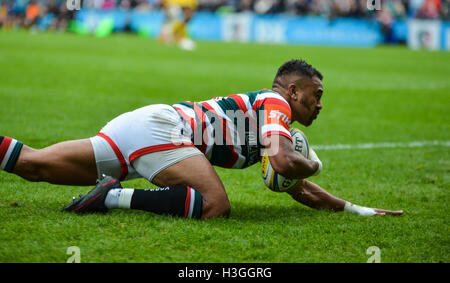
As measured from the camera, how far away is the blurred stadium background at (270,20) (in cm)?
3155

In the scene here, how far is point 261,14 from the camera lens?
116 feet

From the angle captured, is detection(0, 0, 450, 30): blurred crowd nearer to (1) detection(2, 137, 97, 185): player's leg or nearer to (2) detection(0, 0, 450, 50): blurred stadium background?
(2) detection(0, 0, 450, 50): blurred stadium background

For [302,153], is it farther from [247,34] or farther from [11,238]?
[247,34]

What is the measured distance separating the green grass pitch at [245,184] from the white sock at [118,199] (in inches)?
3.0

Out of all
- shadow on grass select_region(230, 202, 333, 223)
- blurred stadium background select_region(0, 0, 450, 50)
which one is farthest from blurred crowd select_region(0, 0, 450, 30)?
shadow on grass select_region(230, 202, 333, 223)

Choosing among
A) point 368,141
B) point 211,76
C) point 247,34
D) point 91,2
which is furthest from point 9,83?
point 91,2

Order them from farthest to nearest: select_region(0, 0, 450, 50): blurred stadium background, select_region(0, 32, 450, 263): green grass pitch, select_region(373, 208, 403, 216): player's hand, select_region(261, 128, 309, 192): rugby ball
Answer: select_region(0, 0, 450, 50): blurred stadium background, select_region(373, 208, 403, 216): player's hand, select_region(261, 128, 309, 192): rugby ball, select_region(0, 32, 450, 263): green grass pitch

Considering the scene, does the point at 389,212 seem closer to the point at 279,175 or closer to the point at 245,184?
the point at 279,175

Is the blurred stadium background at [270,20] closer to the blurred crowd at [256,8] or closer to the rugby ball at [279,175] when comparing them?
the blurred crowd at [256,8]

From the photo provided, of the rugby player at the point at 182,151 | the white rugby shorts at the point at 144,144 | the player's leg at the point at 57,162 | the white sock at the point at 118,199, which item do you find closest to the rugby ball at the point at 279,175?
the rugby player at the point at 182,151

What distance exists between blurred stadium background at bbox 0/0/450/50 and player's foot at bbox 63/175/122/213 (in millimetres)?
27019

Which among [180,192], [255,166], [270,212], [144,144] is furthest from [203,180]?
[255,166]

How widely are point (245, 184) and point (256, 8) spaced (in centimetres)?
3173

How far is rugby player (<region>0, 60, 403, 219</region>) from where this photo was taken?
13.8 ft
